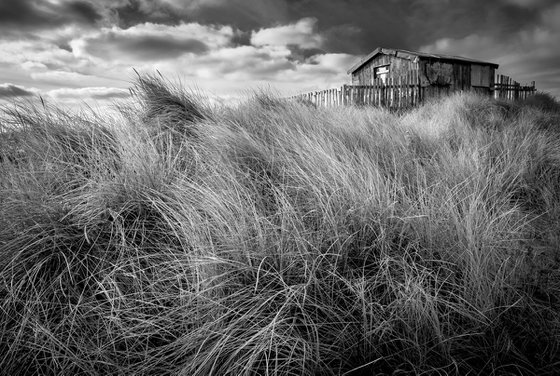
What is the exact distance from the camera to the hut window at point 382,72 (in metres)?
18.3

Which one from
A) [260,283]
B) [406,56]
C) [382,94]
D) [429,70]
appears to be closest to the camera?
[260,283]

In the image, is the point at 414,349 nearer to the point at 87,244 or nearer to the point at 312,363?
the point at 312,363

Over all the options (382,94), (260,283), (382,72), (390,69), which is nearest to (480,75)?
(390,69)

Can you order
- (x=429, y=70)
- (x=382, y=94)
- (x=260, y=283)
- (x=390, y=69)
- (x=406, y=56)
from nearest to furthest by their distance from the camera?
(x=260, y=283) → (x=382, y=94) → (x=429, y=70) → (x=406, y=56) → (x=390, y=69)

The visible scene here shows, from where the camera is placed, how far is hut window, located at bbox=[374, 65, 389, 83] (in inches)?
722

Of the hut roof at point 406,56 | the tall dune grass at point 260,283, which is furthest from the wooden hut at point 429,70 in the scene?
the tall dune grass at point 260,283

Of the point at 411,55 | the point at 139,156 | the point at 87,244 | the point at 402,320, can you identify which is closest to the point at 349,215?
the point at 402,320

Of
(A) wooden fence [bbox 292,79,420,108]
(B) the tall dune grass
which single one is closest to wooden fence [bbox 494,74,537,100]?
(A) wooden fence [bbox 292,79,420,108]

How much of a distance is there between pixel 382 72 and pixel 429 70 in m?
3.00

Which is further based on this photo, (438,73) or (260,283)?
(438,73)

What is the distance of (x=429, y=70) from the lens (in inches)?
640

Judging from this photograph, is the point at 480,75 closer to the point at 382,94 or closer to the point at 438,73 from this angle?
Result: the point at 438,73

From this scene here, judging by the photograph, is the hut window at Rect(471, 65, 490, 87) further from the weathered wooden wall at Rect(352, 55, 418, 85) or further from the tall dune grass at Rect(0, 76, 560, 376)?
the tall dune grass at Rect(0, 76, 560, 376)

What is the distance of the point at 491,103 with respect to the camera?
843 cm
